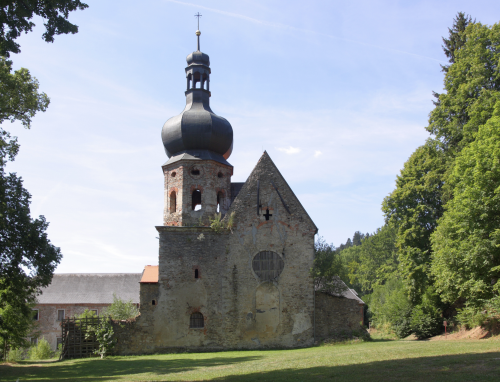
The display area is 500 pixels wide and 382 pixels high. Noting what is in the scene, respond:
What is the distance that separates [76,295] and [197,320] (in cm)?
2828

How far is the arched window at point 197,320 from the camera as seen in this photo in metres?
24.4

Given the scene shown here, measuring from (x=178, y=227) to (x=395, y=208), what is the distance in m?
14.8

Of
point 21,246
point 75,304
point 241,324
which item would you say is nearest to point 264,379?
point 21,246

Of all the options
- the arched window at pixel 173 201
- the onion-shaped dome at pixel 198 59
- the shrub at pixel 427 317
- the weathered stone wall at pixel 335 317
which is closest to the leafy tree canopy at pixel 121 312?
the arched window at pixel 173 201

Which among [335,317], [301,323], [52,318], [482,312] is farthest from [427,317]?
[52,318]

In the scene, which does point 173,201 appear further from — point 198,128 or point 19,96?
point 19,96

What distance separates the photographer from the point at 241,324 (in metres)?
24.3

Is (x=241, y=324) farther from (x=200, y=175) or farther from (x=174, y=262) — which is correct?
(x=200, y=175)

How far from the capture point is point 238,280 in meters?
24.7

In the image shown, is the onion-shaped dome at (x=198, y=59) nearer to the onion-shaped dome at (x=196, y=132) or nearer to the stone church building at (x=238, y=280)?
the onion-shaped dome at (x=196, y=132)

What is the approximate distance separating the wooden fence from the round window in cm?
856

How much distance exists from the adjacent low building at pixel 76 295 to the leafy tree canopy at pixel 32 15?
125 ft

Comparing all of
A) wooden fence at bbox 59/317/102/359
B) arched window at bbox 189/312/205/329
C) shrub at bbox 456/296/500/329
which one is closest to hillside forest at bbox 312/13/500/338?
shrub at bbox 456/296/500/329

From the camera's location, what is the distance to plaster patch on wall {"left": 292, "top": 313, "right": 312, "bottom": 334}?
24047mm
